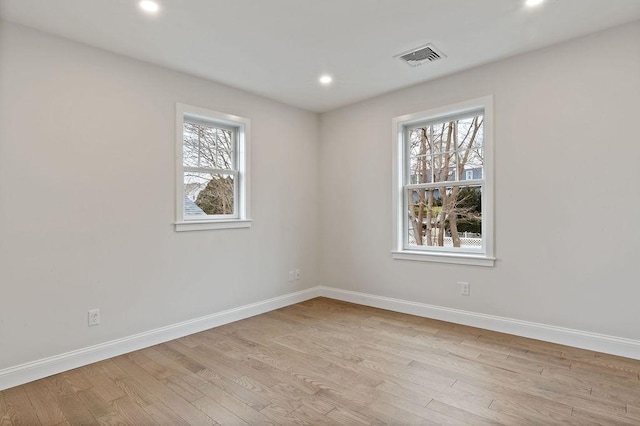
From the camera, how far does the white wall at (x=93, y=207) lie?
2496 millimetres

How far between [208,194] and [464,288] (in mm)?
2848

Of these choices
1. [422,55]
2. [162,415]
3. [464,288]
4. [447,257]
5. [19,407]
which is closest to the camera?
[162,415]

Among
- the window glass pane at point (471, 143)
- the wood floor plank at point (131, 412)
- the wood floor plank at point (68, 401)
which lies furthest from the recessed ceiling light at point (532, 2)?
the wood floor plank at point (68, 401)

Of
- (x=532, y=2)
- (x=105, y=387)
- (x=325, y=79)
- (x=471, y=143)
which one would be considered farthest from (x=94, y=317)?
(x=532, y=2)

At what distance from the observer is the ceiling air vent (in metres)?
3.02

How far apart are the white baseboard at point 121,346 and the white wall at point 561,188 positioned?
190cm

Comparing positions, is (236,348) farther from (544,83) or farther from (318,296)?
(544,83)

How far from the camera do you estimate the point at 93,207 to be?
9.32ft

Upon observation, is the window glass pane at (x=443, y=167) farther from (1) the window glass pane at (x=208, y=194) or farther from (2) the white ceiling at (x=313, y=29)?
(1) the window glass pane at (x=208, y=194)

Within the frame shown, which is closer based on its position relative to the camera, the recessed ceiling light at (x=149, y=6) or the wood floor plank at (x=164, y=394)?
the wood floor plank at (x=164, y=394)

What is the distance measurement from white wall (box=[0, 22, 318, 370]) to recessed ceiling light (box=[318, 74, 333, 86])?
3.04 ft

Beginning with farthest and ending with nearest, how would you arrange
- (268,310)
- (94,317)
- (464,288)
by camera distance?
(268,310) → (464,288) → (94,317)

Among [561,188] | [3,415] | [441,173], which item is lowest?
[3,415]

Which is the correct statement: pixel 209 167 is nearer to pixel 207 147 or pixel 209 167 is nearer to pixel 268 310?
pixel 207 147
